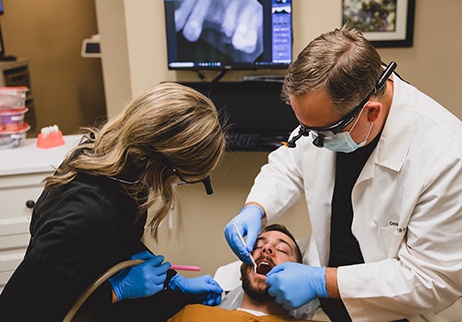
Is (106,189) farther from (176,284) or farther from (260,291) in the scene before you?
(260,291)

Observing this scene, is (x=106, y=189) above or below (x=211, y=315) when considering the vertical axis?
above

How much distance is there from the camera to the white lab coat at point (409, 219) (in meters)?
1.33

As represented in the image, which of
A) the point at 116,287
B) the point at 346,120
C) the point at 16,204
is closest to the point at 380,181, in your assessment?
the point at 346,120

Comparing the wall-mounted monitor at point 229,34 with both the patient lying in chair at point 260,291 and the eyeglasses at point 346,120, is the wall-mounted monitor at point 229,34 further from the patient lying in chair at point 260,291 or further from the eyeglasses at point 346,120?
the eyeglasses at point 346,120

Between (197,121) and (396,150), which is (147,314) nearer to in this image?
(197,121)

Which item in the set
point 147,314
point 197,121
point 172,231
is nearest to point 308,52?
point 197,121

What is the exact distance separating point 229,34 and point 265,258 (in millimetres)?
1016

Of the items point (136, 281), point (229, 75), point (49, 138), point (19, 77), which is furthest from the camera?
point (19, 77)

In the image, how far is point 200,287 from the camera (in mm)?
1795

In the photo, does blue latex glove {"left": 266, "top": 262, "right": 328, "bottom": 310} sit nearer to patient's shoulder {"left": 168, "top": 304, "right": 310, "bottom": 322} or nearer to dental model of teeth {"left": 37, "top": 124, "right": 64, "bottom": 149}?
patient's shoulder {"left": 168, "top": 304, "right": 310, "bottom": 322}

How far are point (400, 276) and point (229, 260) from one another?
4.79ft

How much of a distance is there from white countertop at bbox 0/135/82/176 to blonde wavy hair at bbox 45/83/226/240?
0.90m

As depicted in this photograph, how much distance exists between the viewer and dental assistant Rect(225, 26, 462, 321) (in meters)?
1.29

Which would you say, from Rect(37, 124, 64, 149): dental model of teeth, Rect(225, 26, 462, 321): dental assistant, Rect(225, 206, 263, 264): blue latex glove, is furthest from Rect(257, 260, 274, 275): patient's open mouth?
Rect(37, 124, 64, 149): dental model of teeth
